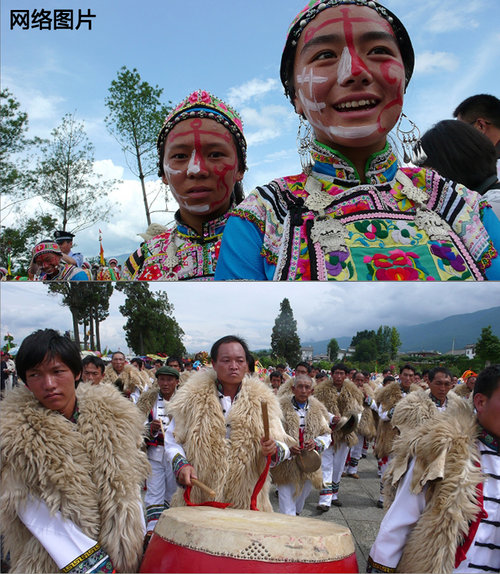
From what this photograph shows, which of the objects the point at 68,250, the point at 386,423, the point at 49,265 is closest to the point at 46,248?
the point at 49,265

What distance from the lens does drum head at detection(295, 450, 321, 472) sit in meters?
3.82

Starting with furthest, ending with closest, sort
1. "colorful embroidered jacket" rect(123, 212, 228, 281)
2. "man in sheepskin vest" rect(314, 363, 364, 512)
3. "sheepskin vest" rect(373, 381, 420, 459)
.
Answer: "colorful embroidered jacket" rect(123, 212, 228, 281), "man in sheepskin vest" rect(314, 363, 364, 512), "sheepskin vest" rect(373, 381, 420, 459)

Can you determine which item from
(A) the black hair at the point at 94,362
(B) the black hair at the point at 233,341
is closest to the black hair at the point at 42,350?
(A) the black hair at the point at 94,362

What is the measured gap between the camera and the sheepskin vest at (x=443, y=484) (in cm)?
218

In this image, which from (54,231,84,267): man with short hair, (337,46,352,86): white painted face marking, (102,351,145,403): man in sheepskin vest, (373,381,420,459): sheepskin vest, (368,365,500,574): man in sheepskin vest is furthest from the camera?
(54,231,84,267): man with short hair

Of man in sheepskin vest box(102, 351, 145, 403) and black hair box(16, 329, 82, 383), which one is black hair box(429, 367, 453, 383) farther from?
black hair box(16, 329, 82, 383)

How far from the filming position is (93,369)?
255cm

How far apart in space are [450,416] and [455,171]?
1.41 m

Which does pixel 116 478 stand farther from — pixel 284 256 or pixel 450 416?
pixel 450 416

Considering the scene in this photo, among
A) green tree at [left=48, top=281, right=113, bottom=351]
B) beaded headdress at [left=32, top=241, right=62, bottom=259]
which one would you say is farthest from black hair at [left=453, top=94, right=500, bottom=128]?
beaded headdress at [left=32, top=241, right=62, bottom=259]

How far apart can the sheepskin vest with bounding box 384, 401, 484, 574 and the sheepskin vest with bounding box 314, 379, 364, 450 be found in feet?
1.97

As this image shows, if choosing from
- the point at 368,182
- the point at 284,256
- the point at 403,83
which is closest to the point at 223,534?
the point at 284,256

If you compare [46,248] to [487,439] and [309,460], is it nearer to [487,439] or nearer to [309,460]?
[309,460]

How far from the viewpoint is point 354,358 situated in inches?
95.8
